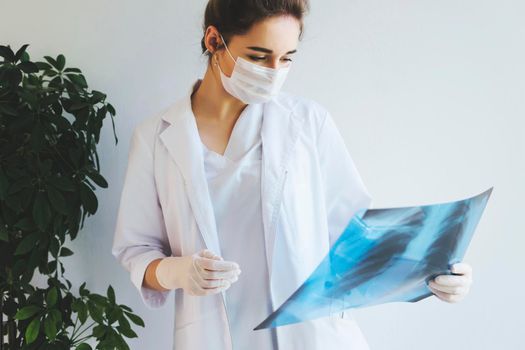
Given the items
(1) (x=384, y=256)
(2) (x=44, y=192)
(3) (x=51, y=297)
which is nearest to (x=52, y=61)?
(2) (x=44, y=192)

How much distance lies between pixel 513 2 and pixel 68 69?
1.19 m

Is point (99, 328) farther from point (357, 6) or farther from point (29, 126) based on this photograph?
point (357, 6)

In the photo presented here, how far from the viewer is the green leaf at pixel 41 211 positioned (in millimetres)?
1412

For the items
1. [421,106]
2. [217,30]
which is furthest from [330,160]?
[421,106]

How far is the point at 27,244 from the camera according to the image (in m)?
1.45

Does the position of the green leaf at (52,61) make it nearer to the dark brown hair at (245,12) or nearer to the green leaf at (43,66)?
the green leaf at (43,66)

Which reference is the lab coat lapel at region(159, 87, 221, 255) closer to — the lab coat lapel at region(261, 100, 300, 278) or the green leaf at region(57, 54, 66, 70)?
the lab coat lapel at region(261, 100, 300, 278)

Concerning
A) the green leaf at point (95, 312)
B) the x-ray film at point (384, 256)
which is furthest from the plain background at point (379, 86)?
the x-ray film at point (384, 256)

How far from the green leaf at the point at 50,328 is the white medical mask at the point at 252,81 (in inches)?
26.8

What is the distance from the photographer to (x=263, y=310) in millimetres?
1267

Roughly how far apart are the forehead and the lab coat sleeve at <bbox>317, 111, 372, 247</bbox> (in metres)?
0.22

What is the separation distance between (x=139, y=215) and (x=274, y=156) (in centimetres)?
31

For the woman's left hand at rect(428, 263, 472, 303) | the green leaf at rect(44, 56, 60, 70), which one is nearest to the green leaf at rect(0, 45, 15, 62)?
the green leaf at rect(44, 56, 60, 70)

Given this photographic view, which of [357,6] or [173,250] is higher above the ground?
[357,6]
